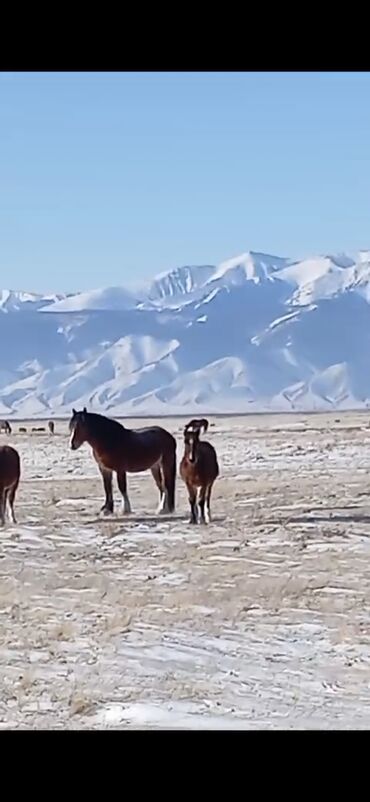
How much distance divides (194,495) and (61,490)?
572mm

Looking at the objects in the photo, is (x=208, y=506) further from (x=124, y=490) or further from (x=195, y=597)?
(x=195, y=597)

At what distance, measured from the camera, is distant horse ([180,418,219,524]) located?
12.8 ft

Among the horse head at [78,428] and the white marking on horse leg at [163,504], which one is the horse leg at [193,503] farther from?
the horse head at [78,428]

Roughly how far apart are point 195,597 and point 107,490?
4.53 ft

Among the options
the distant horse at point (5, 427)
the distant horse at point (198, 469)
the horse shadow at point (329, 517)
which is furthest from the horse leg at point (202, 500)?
the distant horse at point (5, 427)

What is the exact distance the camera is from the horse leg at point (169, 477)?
13.6 feet

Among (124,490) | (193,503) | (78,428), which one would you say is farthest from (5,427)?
(193,503)

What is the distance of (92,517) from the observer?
3.89 meters

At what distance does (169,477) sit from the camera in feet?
14.0

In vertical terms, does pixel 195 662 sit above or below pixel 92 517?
below
